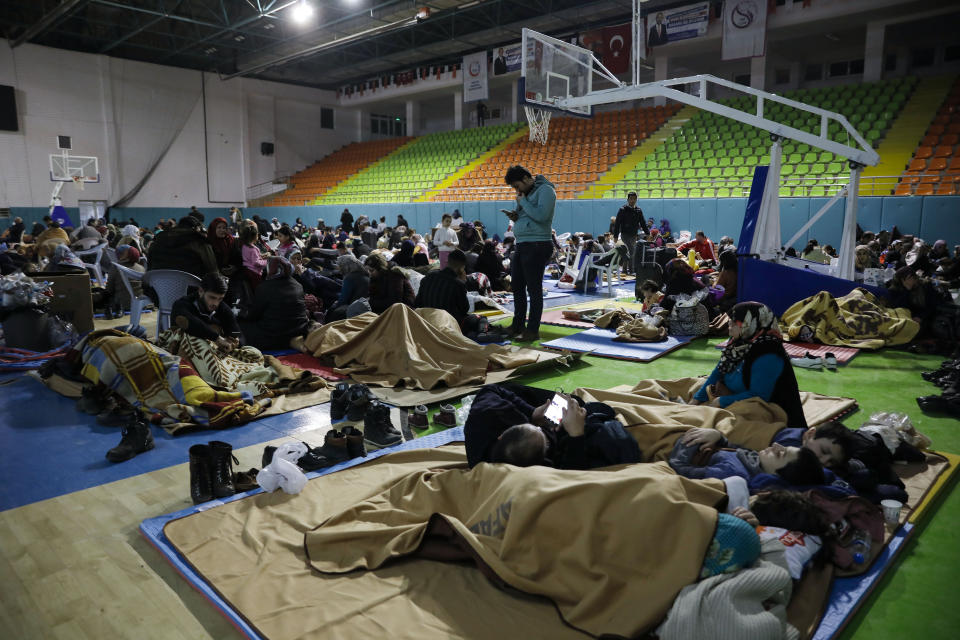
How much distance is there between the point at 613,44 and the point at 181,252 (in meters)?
15.5

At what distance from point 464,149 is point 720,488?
2168 centimetres

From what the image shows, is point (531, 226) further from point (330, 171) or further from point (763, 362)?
point (330, 171)

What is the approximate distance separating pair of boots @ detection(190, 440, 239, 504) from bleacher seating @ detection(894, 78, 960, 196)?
1264 cm

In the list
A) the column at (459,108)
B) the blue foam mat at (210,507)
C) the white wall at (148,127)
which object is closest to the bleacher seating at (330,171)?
the white wall at (148,127)

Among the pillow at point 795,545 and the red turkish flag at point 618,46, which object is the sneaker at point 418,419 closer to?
the pillow at point 795,545

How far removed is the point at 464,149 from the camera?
74.7 feet

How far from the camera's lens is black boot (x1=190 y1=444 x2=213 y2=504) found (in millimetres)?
2877

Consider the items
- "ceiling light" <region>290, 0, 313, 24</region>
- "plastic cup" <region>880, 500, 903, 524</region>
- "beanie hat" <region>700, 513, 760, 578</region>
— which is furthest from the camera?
"ceiling light" <region>290, 0, 313, 24</region>

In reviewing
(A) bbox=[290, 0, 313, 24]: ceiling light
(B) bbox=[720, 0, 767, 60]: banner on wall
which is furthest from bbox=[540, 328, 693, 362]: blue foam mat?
(B) bbox=[720, 0, 767, 60]: banner on wall

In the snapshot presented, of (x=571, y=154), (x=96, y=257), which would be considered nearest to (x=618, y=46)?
(x=571, y=154)

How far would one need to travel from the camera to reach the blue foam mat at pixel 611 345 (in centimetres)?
583

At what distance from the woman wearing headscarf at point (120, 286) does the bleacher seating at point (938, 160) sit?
1268cm

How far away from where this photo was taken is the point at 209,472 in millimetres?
2912

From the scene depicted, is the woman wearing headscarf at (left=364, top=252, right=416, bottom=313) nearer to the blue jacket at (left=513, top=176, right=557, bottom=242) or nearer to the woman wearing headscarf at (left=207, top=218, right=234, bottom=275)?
the blue jacket at (left=513, top=176, right=557, bottom=242)
